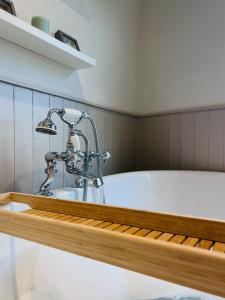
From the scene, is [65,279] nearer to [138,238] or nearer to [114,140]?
[138,238]

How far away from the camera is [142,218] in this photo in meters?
0.50

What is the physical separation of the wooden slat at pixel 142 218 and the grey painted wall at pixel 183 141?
1.31 meters

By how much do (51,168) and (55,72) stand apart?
0.53 meters

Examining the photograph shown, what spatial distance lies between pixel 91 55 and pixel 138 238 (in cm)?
133

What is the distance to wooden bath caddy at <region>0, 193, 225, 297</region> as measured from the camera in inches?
11.5

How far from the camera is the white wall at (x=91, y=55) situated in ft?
3.48

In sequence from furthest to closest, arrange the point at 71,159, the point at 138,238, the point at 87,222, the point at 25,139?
1. the point at 25,139
2. the point at 71,159
3. the point at 87,222
4. the point at 138,238

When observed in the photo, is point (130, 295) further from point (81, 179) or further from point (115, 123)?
point (115, 123)

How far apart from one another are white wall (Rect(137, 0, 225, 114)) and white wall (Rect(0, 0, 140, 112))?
0.10 m

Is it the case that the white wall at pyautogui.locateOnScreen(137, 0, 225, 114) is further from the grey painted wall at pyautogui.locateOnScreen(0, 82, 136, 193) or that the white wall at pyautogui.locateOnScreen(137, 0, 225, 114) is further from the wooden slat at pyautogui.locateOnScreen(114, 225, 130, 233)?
the wooden slat at pyautogui.locateOnScreen(114, 225, 130, 233)

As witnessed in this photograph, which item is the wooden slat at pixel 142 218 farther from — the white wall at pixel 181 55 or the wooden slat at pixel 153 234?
the white wall at pixel 181 55

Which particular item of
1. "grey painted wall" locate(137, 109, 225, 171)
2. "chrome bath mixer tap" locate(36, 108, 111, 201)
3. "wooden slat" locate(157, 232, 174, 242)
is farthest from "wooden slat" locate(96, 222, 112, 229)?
"grey painted wall" locate(137, 109, 225, 171)

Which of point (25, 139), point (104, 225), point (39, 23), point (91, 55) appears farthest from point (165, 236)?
point (91, 55)

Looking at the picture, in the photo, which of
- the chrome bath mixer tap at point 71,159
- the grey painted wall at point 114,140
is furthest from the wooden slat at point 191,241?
the grey painted wall at point 114,140
